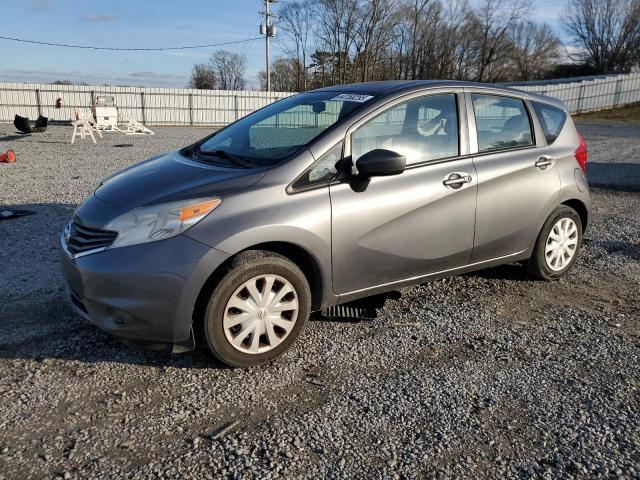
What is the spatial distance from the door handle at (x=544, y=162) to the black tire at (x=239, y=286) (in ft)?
7.86

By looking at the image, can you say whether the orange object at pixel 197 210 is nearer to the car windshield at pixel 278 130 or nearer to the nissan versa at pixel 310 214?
the nissan versa at pixel 310 214

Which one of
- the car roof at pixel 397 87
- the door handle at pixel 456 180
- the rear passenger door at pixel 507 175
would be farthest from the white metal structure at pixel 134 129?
the door handle at pixel 456 180

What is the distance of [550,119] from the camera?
4.80m

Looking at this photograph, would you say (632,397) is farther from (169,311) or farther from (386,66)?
(386,66)

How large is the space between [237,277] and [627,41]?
71.0 metres

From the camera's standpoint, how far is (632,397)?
303cm

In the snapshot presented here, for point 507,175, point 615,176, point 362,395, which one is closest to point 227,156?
point 362,395

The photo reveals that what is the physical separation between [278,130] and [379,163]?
0.97 metres

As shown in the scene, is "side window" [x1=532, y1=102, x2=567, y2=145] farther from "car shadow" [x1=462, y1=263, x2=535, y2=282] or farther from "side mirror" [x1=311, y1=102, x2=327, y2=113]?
"side mirror" [x1=311, y1=102, x2=327, y2=113]

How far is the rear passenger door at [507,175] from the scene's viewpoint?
4117 mm

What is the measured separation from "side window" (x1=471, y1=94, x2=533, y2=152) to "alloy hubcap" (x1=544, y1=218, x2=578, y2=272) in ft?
2.72

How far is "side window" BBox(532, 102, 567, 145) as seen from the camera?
4688 mm

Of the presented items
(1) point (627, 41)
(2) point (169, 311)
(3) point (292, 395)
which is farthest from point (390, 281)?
(1) point (627, 41)

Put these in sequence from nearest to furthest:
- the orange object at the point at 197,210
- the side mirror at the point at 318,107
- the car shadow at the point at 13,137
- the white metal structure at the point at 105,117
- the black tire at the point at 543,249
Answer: the orange object at the point at 197,210, the side mirror at the point at 318,107, the black tire at the point at 543,249, the car shadow at the point at 13,137, the white metal structure at the point at 105,117
